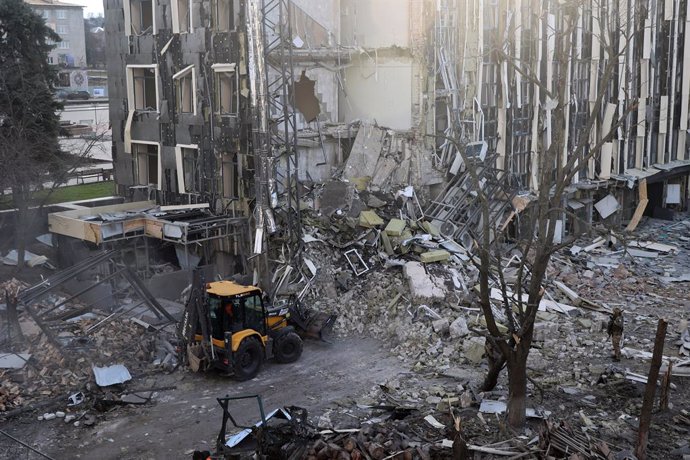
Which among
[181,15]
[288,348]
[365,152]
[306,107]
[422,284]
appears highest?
[181,15]

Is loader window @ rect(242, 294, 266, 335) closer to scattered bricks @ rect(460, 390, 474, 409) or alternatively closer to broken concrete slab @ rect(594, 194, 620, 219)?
scattered bricks @ rect(460, 390, 474, 409)

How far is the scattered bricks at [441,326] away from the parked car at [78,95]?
A: 41.0 metres

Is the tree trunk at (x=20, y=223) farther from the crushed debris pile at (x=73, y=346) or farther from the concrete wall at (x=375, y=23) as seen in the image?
the concrete wall at (x=375, y=23)

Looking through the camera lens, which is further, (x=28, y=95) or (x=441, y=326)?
(x=28, y=95)

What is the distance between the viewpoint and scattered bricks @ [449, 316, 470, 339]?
17.0m

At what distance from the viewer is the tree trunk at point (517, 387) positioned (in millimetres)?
11820

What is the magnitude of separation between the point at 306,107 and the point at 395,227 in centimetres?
611

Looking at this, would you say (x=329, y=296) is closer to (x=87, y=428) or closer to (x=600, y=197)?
(x=87, y=428)

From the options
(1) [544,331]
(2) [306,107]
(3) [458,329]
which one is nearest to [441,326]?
(3) [458,329]

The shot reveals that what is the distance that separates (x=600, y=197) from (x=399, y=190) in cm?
1084

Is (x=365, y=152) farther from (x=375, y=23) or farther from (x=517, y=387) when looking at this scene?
(x=517, y=387)

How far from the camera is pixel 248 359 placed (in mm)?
15594

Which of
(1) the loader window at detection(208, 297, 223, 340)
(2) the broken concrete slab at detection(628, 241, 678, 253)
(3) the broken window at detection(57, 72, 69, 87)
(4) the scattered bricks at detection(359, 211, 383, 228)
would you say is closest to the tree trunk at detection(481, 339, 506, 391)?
(1) the loader window at detection(208, 297, 223, 340)

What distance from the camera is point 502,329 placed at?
667 inches
